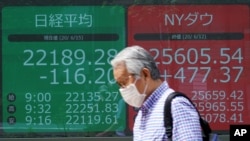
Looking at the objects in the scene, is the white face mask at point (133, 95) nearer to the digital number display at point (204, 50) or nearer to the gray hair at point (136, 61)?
the gray hair at point (136, 61)

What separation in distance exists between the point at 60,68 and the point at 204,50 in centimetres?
165

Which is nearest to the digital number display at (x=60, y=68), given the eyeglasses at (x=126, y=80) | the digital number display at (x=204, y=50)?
the digital number display at (x=204, y=50)

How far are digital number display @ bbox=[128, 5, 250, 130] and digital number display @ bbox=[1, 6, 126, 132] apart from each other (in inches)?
12.2

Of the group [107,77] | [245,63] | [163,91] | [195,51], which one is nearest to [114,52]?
[107,77]

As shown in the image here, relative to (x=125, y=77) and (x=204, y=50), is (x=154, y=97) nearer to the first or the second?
(x=125, y=77)

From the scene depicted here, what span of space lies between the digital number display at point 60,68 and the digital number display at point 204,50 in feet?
1.02

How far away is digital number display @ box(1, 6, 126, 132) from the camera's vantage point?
23.1ft

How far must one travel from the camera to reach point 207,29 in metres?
7.13

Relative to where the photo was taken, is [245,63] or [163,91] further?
[245,63]

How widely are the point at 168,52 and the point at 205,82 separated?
1.80 ft

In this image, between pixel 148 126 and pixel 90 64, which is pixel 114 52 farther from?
pixel 148 126

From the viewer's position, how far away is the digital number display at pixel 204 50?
23.3ft

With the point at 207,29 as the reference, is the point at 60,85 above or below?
below

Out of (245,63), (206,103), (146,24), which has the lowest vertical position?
(206,103)
